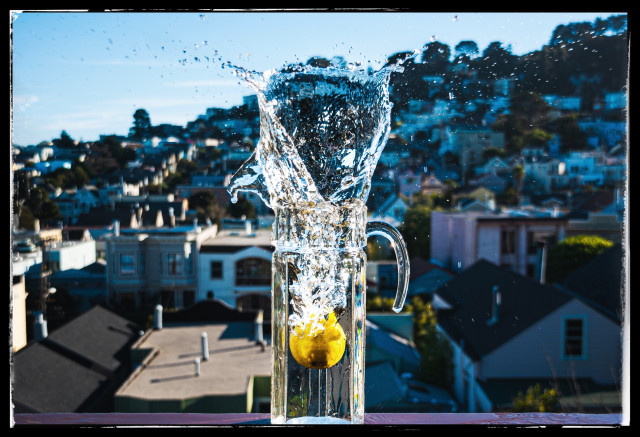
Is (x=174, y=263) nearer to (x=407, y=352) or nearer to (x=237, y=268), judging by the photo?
(x=237, y=268)

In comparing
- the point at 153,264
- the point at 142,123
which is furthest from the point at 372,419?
the point at 153,264

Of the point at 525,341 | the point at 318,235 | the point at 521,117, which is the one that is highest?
the point at 521,117

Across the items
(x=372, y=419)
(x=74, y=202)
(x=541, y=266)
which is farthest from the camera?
(x=541, y=266)

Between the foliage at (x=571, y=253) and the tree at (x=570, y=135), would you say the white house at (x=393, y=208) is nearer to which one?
the tree at (x=570, y=135)

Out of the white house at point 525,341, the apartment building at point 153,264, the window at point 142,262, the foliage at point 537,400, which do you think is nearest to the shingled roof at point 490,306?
the white house at point 525,341

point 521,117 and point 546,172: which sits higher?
point 521,117

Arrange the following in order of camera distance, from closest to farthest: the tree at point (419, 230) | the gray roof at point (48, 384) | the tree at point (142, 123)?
the tree at point (142, 123) < the tree at point (419, 230) < the gray roof at point (48, 384)

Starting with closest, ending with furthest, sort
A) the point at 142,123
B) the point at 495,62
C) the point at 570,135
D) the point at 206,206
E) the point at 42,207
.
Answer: the point at 495,62 < the point at 142,123 < the point at 42,207 < the point at 206,206 < the point at 570,135
